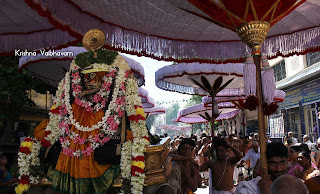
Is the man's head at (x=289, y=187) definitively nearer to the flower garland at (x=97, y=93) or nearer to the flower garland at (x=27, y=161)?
the flower garland at (x=97, y=93)

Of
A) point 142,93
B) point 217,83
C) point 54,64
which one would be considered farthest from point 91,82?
point 142,93

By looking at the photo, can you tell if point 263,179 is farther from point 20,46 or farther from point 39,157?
point 20,46

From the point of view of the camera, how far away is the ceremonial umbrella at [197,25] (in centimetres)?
342

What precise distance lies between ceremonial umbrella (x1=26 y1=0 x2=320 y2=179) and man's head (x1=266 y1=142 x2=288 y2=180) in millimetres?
83

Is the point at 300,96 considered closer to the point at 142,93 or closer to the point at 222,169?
the point at 142,93

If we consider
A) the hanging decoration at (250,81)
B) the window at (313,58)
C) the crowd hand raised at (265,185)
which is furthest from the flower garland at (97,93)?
the window at (313,58)

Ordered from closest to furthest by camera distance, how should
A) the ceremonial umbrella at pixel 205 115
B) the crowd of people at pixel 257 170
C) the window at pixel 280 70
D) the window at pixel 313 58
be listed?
1. the crowd of people at pixel 257 170
2. the window at pixel 313 58
3. the ceremonial umbrella at pixel 205 115
4. the window at pixel 280 70

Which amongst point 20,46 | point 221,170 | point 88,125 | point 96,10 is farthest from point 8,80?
point 221,170

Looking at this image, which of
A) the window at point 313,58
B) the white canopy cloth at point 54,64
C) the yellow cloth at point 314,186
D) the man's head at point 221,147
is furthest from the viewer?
the window at point 313,58

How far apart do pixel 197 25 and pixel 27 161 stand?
342 cm

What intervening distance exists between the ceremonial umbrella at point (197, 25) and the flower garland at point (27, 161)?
1644 millimetres

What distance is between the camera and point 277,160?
9.21ft

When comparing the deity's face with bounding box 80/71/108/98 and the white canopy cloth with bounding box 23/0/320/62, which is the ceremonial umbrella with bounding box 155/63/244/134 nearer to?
the white canopy cloth with bounding box 23/0/320/62

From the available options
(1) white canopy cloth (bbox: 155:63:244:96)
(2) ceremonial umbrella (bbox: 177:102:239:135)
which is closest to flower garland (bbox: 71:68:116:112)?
(1) white canopy cloth (bbox: 155:63:244:96)
